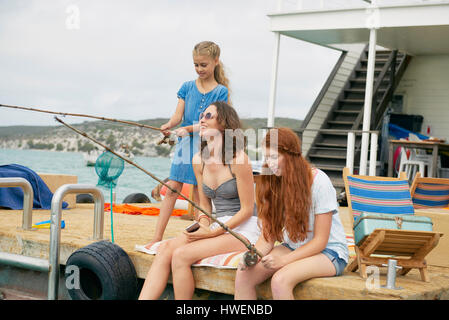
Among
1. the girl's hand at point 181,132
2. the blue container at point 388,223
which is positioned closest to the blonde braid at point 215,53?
the girl's hand at point 181,132

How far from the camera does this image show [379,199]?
4.88 metres

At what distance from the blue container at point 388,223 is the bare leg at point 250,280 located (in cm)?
68

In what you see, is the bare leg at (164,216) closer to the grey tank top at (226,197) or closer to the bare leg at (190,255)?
the grey tank top at (226,197)

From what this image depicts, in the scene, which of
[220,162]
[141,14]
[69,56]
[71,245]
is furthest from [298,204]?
[141,14]

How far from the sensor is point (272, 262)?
11.1 ft

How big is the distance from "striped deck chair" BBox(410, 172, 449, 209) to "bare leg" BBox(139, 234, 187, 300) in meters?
3.87

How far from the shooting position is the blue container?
3.80 m

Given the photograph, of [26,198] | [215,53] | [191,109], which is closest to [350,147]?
[191,109]

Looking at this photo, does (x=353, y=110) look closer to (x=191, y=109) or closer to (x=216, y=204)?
(x=191, y=109)

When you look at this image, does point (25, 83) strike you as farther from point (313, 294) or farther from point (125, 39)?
point (313, 294)

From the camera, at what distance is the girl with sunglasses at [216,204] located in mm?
3777

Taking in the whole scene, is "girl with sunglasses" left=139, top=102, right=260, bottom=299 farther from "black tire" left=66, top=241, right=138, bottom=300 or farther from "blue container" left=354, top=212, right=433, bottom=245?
"blue container" left=354, top=212, right=433, bottom=245

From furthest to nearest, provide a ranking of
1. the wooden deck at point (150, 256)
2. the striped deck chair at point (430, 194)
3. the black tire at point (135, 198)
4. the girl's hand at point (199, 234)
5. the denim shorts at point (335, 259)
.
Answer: the black tire at point (135, 198)
the striped deck chair at point (430, 194)
the girl's hand at point (199, 234)
the denim shorts at point (335, 259)
the wooden deck at point (150, 256)
